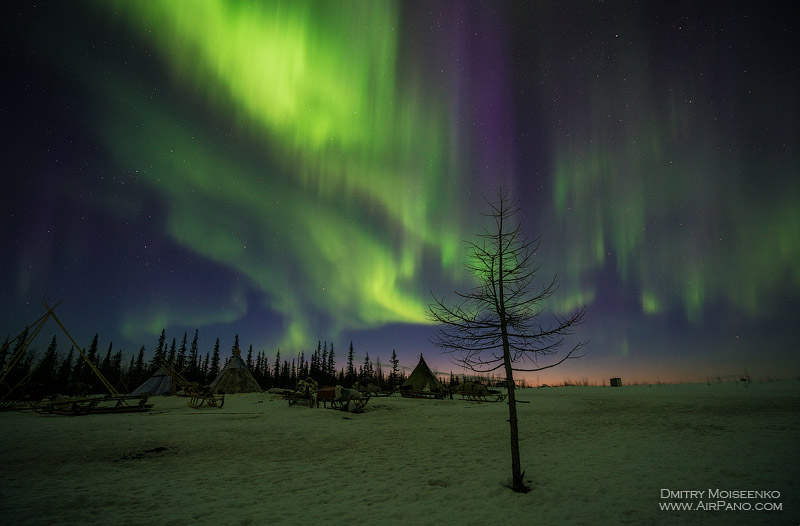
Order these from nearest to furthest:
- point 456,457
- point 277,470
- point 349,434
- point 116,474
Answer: point 116,474
point 277,470
point 456,457
point 349,434

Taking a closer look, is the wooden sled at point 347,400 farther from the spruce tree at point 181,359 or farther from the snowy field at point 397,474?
the spruce tree at point 181,359

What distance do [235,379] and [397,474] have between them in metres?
42.6

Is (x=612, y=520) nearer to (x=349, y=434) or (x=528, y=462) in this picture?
(x=528, y=462)

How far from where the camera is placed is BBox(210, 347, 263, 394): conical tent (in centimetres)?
4288

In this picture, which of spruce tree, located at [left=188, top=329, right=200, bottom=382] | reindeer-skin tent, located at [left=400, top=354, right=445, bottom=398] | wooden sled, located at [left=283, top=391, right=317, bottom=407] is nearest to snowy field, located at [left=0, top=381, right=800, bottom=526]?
wooden sled, located at [left=283, top=391, right=317, bottom=407]

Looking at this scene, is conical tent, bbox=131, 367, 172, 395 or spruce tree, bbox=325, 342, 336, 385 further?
spruce tree, bbox=325, 342, 336, 385

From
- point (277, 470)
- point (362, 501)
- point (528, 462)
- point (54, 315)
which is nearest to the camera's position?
point (362, 501)

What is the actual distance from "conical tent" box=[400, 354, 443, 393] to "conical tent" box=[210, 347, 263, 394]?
21.3 metres

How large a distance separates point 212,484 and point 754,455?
15382 millimetres

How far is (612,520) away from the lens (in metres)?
6.05

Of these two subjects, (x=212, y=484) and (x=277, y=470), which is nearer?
(x=212, y=484)

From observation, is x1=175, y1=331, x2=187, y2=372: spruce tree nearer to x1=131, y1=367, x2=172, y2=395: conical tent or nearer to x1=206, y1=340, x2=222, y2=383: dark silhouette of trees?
x1=206, y1=340, x2=222, y2=383: dark silhouette of trees

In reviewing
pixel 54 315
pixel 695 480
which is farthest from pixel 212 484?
pixel 54 315

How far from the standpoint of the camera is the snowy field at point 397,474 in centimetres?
628
